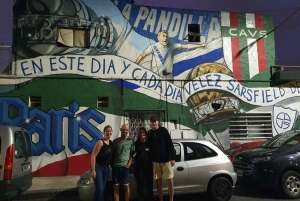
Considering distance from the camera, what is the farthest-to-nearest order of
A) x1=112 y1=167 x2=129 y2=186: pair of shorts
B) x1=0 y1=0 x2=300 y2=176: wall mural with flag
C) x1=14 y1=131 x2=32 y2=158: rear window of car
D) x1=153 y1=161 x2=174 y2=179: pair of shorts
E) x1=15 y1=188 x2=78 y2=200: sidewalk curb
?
x1=0 y1=0 x2=300 y2=176: wall mural with flag, x1=15 y1=188 x2=78 y2=200: sidewalk curb, x1=14 y1=131 x2=32 y2=158: rear window of car, x1=153 y1=161 x2=174 y2=179: pair of shorts, x1=112 y1=167 x2=129 y2=186: pair of shorts

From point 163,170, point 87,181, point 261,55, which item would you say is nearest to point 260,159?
point 163,170

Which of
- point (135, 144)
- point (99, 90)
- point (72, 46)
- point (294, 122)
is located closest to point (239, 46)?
point (294, 122)

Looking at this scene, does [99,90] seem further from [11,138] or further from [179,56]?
[11,138]

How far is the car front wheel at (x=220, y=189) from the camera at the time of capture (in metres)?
6.15

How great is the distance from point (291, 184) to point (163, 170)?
3518mm

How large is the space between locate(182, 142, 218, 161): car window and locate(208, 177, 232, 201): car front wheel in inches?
Answer: 23.3

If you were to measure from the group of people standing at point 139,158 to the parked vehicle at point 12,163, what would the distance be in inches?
66.8

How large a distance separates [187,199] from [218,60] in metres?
6.35

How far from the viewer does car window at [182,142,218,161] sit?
6219 millimetres

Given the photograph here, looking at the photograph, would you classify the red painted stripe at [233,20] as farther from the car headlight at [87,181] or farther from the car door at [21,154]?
the car door at [21,154]

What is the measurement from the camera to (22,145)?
→ 237 inches

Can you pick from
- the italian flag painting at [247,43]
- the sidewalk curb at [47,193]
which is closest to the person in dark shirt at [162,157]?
the sidewalk curb at [47,193]

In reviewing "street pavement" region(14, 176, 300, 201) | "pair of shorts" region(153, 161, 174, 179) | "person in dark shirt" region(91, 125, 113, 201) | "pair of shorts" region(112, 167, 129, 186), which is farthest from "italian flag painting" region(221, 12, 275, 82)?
"person in dark shirt" region(91, 125, 113, 201)

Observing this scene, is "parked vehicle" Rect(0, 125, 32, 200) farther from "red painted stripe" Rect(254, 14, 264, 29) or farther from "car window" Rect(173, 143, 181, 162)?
"red painted stripe" Rect(254, 14, 264, 29)
